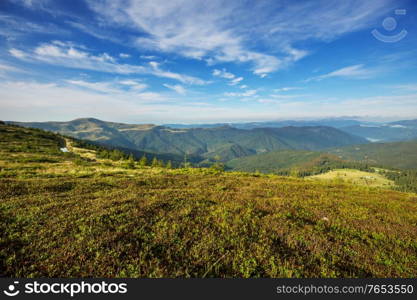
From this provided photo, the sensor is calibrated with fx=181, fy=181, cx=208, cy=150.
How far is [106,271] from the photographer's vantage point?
5.23 meters

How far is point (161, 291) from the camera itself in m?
4.75

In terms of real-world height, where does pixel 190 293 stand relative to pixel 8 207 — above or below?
below

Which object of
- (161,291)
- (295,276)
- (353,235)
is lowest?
(353,235)

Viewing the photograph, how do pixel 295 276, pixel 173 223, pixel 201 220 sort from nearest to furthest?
pixel 295 276 → pixel 173 223 → pixel 201 220

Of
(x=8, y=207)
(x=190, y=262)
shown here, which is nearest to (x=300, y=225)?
(x=190, y=262)

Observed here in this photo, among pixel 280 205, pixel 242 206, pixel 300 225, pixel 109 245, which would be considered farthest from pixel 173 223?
pixel 280 205

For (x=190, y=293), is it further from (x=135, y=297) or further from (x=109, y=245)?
(x=109, y=245)

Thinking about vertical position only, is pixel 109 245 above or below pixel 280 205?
above

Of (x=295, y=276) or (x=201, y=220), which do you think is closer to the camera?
(x=295, y=276)

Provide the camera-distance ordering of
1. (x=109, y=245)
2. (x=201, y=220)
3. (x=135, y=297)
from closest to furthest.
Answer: (x=135, y=297), (x=109, y=245), (x=201, y=220)

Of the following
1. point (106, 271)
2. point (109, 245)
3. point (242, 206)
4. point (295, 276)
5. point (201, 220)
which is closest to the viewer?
point (106, 271)

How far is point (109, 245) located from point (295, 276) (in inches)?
252

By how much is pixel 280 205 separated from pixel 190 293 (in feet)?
31.2

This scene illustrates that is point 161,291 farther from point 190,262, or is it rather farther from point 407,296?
point 407,296
